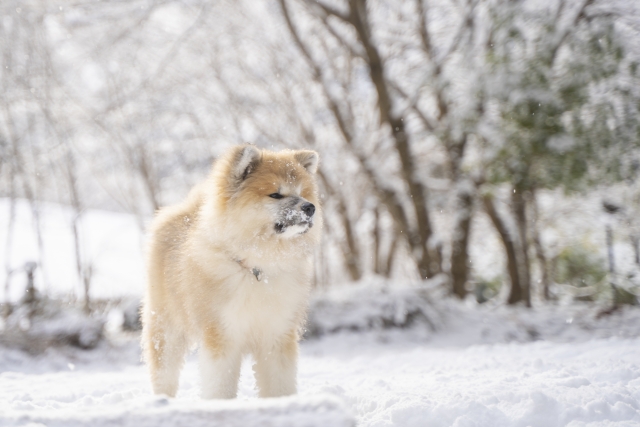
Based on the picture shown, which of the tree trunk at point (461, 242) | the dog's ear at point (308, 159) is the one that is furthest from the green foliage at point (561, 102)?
the dog's ear at point (308, 159)

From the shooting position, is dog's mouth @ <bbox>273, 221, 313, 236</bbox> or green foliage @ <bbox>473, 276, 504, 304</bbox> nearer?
dog's mouth @ <bbox>273, 221, 313, 236</bbox>

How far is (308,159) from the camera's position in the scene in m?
4.17

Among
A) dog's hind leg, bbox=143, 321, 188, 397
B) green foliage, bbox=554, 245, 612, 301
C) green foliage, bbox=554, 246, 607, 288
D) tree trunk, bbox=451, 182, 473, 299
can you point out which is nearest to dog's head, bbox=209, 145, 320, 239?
dog's hind leg, bbox=143, 321, 188, 397

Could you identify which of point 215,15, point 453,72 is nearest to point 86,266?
point 215,15

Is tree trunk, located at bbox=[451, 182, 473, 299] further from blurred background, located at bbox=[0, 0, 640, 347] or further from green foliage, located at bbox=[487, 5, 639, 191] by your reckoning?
green foliage, located at bbox=[487, 5, 639, 191]

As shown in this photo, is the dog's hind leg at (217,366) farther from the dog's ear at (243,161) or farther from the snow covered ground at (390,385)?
the dog's ear at (243,161)

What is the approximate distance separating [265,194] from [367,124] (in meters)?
13.7

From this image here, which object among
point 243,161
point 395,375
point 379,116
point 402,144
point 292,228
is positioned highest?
point 379,116

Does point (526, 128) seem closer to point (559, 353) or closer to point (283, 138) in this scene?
point (559, 353)

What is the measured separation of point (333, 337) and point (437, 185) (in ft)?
16.8

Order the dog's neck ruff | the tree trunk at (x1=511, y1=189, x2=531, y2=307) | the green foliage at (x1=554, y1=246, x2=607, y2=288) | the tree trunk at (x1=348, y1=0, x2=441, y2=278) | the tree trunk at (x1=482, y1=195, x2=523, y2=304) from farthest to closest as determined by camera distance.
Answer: the green foliage at (x1=554, y1=246, x2=607, y2=288), the tree trunk at (x1=482, y1=195, x2=523, y2=304), the tree trunk at (x1=511, y1=189, x2=531, y2=307), the tree trunk at (x1=348, y1=0, x2=441, y2=278), the dog's neck ruff

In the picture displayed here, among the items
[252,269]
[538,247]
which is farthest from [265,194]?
[538,247]

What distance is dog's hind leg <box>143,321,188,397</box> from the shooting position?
153 inches

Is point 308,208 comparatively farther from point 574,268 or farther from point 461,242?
point 574,268
